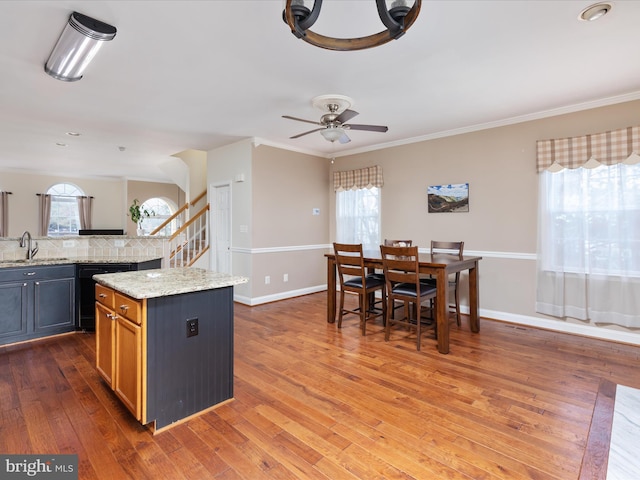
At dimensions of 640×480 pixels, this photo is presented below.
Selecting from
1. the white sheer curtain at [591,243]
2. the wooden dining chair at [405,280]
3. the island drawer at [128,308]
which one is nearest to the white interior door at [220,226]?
the wooden dining chair at [405,280]

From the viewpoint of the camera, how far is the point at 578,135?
12.1 feet

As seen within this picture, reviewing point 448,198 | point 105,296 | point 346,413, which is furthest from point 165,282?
point 448,198

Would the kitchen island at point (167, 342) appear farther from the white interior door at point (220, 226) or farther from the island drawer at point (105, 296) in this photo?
the white interior door at point (220, 226)

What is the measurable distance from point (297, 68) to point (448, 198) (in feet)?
9.47

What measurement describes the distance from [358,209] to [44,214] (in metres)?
8.64

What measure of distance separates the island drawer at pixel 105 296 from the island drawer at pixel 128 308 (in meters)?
0.10

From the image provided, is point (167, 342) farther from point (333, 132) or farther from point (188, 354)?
point (333, 132)

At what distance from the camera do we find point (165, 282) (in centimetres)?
211

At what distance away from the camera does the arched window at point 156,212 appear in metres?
10.3

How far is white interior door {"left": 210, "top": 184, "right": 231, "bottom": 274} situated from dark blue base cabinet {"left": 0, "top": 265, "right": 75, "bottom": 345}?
220cm

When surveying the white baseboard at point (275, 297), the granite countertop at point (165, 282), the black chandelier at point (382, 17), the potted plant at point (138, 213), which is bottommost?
the white baseboard at point (275, 297)

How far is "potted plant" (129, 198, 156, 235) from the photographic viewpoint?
28.9 feet

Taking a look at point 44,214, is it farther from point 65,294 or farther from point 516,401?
point 516,401

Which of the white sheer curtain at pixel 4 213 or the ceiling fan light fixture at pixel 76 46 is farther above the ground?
the ceiling fan light fixture at pixel 76 46
